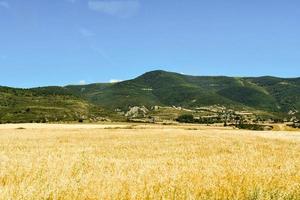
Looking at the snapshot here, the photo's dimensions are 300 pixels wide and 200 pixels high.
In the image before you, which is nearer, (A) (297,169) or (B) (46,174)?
(B) (46,174)

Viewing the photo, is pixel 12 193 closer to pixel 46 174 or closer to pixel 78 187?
pixel 78 187

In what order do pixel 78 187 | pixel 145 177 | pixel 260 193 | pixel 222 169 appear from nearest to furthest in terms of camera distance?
pixel 260 193 < pixel 78 187 < pixel 145 177 < pixel 222 169

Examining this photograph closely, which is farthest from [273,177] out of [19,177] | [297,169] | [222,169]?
[19,177]

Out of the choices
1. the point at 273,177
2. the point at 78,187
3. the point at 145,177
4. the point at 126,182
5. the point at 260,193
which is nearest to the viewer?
the point at 260,193

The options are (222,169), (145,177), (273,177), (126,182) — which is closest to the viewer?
(126,182)

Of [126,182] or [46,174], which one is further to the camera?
[46,174]

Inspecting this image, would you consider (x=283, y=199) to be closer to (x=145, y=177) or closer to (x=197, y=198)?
(x=197, y=198)

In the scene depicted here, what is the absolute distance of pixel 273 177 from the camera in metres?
12.5

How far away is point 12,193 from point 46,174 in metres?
3.77

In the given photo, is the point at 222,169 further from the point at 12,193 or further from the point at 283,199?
the point at 12,193

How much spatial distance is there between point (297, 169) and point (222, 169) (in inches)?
108

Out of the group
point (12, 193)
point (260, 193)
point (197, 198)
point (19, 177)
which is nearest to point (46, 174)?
point (19, 177)

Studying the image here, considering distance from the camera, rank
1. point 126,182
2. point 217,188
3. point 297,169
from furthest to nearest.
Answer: point 297,169
point 126,182
point 217,188

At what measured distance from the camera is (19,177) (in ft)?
38.9
